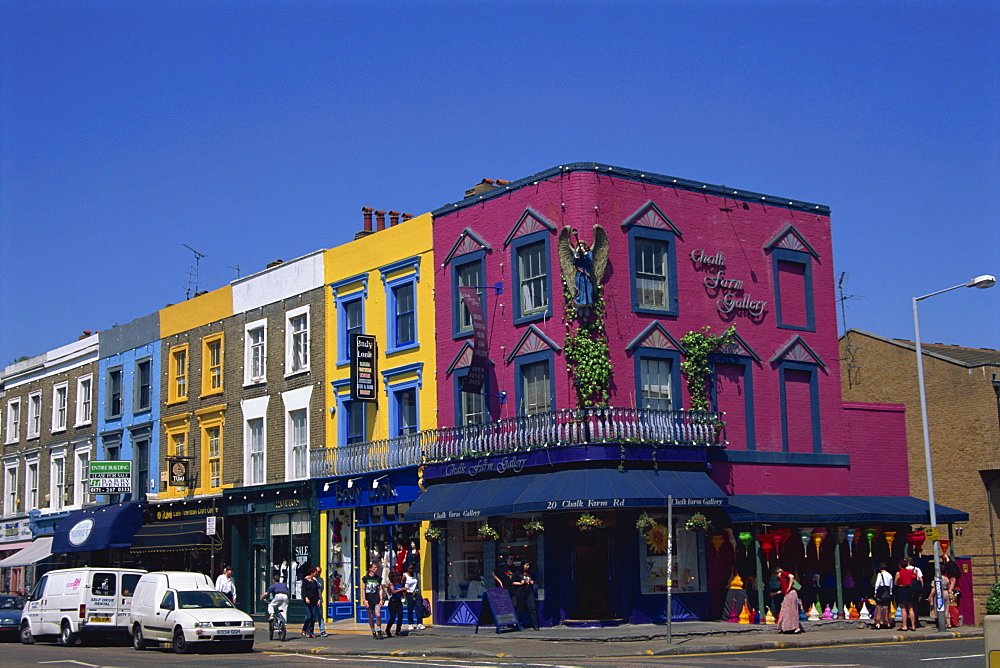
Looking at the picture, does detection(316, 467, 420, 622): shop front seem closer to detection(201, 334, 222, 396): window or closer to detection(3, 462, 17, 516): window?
detection(201, 334, 222, 396): window

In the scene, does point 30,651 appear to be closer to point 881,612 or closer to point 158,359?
point 158,359

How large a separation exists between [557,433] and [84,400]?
2647cm

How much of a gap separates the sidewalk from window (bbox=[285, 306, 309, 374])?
10.1 metres

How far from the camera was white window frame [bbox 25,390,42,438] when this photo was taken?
49625 mm

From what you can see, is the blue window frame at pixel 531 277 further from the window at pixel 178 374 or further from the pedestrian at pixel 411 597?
the window at pixel 178 374

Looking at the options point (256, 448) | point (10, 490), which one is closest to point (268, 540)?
point (256, 448)

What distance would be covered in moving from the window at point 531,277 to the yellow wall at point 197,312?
1381 centimetres

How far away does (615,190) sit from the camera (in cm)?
2848

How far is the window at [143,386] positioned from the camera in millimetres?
42844

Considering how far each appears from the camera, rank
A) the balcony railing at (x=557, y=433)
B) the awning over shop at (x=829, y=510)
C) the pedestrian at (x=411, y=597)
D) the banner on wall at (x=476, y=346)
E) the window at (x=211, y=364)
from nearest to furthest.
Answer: the balcony railing at (x=557, y=433)
the awning over shop at (x=829, y=510)
the pedestrian at (x=411, y=597)
the banner on wall at (x=476, y=346)
the window at (x=211, y=364)

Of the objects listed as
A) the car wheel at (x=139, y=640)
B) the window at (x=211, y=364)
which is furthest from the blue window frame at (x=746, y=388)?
the window at (x=211, y=364)

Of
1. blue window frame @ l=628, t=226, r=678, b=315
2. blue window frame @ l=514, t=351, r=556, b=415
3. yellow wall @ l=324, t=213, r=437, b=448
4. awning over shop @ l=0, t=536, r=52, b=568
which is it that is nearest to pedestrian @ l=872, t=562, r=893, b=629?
blue window frame @ l=628, t=226, r=678, b=315

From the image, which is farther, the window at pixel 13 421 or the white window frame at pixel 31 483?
the window at pixel 13 421

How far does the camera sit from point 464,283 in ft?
102
